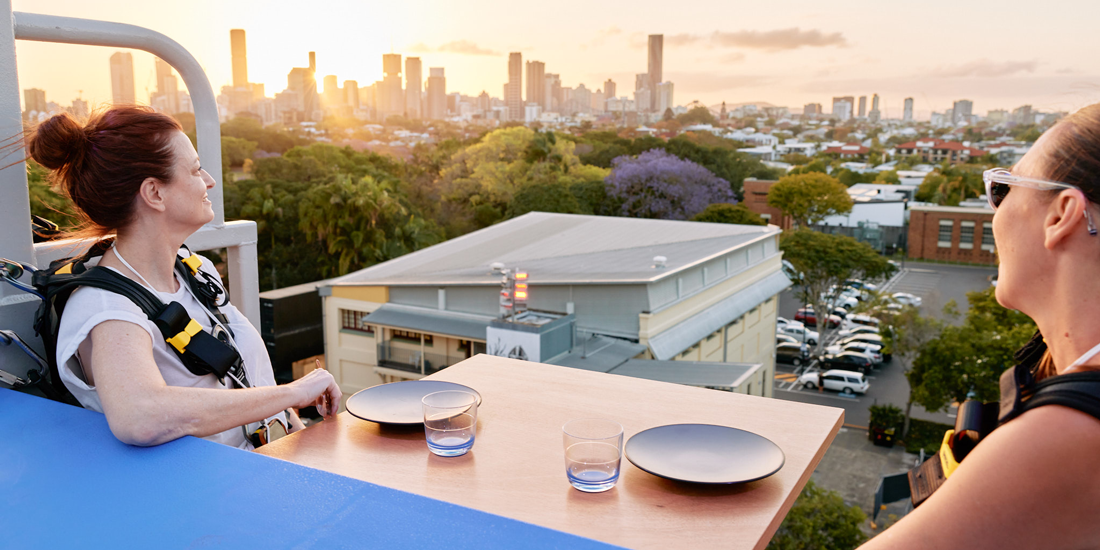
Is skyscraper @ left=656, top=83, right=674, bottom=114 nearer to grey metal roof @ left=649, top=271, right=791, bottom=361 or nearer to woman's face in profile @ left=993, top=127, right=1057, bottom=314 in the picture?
grey metal roof @ left=649, top=271, right=791, bottom=361

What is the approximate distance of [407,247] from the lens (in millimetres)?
23891

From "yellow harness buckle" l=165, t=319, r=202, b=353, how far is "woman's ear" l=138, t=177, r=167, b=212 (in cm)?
28

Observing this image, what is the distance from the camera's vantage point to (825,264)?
23.9 metres

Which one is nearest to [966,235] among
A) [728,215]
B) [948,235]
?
[948,235]

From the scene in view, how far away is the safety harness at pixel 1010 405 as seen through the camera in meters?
0.75

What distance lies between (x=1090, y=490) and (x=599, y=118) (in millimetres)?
71468

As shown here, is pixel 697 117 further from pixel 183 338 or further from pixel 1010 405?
pixel 1010 405

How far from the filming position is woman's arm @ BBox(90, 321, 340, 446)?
A: 1.23m

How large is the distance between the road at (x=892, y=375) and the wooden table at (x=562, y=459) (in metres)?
13.2

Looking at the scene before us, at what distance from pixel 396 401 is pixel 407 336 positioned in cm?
1452

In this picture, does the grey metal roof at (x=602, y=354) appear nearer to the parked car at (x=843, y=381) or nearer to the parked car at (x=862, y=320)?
the parked car at (x=843, y=381)

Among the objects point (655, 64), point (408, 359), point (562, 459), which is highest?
point (655, 64)

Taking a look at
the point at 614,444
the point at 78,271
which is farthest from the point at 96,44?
the point at 614,444

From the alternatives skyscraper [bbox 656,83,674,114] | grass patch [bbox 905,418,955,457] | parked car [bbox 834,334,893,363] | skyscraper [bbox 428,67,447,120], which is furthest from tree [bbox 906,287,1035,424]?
skyscraper [bbox 656,83,674,114]
